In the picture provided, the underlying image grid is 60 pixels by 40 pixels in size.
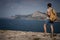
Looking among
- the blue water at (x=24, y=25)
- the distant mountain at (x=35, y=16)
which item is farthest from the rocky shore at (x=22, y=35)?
the distant mountain at (x=35, y=16)

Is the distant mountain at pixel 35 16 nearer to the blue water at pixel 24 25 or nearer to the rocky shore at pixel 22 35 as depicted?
the blue water at pixel 24 25

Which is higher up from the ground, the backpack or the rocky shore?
the backpack

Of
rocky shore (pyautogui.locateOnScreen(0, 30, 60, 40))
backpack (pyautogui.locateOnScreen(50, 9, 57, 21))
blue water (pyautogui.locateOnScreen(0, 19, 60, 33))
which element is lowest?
rocky shore (pyautogui.locateOnScreen(0, 30, 60, 40))

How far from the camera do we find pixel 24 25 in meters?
2.76

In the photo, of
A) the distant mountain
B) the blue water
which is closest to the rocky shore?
the blue water

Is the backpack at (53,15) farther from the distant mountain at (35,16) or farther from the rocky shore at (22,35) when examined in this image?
the rocky shore at (22,35)

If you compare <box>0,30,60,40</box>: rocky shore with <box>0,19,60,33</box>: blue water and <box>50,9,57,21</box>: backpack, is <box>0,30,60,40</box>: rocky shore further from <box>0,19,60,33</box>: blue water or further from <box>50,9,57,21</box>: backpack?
<box>50,9,57,21</box>: backpack

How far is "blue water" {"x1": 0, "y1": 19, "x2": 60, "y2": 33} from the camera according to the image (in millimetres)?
2691

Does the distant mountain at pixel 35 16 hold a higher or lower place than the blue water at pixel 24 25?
higher

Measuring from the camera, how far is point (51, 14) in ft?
8.75

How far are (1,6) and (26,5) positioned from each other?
1.52 feet

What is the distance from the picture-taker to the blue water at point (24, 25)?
106 inches

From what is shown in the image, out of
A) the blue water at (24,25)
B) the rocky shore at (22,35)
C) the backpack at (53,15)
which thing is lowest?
the rocky shore at (22,35)

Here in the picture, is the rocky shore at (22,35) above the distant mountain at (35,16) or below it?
below
